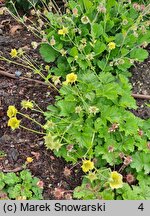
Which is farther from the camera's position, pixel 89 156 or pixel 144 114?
pixel 144 114

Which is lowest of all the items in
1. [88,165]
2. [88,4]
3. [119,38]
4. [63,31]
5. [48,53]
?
[88,165]

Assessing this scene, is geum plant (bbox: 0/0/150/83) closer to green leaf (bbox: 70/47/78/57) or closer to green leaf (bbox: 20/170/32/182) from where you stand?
green leaf (bbox: 70/47/78/57)

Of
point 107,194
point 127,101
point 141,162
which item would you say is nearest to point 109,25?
point 127,101

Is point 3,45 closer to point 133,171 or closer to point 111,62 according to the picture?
point 111,62

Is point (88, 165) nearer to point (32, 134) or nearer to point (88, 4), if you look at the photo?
point (32, 134)

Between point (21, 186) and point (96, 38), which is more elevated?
point (96, 38)

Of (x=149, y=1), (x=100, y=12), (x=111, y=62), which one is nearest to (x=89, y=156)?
(x=111, y=62)

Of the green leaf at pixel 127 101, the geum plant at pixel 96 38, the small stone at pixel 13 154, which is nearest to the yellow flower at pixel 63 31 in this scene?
the geum plant at pixel 96 38

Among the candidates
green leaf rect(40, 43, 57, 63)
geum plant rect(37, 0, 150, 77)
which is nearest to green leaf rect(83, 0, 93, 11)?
geum plant rect(37, 0, 150, 77)
